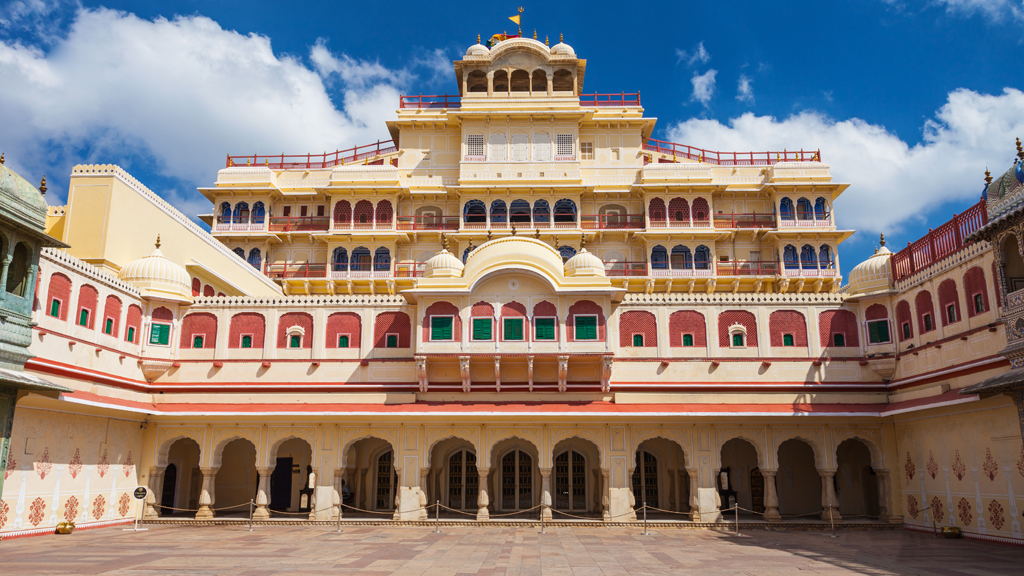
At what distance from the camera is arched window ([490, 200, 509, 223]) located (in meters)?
40.0

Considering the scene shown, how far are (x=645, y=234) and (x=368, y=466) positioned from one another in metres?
19.4

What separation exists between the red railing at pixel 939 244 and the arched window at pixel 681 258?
45.0 ft

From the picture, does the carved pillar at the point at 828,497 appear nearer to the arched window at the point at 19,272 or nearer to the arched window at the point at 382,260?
the arched window at the point at 382,260

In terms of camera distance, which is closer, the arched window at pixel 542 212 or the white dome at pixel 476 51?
the arched window at pixel 542 212

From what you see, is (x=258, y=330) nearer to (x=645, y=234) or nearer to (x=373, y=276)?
(x=373, y=276)

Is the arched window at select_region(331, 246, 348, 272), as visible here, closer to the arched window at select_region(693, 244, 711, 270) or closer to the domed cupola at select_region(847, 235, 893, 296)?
the arched window at select_region(693, 244, 711, 270)

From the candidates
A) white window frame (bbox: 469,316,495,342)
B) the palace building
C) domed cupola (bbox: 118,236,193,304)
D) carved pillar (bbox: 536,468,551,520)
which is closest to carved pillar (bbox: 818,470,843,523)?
the palace building

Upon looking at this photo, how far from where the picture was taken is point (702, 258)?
39.9 m

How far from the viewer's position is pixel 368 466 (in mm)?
29109

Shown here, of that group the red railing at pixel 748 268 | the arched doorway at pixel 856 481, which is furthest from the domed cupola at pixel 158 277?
the red railing at pixel 748 268

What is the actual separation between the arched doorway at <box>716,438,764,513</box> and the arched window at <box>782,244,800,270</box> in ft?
47.3

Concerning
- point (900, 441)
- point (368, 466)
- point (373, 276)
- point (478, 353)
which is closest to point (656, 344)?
point (478, 353)

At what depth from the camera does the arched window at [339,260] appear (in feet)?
133

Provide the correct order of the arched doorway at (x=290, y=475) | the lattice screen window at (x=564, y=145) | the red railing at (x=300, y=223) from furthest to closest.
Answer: the red railing at (x=300, y=223) → the lattice screen window at (x=564, y=145) → the arched doorway at (x=290, y=475)
